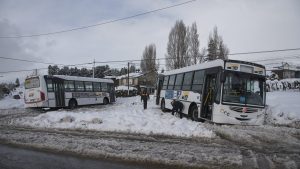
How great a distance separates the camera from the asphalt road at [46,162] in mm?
7092

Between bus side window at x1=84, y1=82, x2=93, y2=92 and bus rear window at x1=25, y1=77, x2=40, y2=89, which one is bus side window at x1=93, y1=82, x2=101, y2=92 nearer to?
bus side window at x1=84, y1=82, x2=93, y2=92

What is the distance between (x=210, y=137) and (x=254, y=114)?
4.11 metres

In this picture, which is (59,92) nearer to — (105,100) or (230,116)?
(105,100)

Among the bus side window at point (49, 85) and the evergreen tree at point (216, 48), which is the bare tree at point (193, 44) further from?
the bus side window at point (49, 85)

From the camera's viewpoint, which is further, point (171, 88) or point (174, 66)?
point (174, 66)

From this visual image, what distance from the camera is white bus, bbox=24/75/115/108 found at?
2342 centimetres

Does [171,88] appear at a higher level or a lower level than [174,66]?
lower

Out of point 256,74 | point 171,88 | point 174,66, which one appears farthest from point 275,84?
point 256,74

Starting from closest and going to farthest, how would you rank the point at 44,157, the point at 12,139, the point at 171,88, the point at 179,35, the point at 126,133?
1. the point at 44,157
2. the point at 12,139
3. the point at 126,133
4. the point at 171,88
5. the point at 179,35

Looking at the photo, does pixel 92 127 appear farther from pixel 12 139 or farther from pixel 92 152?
pixel 92 152

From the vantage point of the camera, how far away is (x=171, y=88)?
21031 mm

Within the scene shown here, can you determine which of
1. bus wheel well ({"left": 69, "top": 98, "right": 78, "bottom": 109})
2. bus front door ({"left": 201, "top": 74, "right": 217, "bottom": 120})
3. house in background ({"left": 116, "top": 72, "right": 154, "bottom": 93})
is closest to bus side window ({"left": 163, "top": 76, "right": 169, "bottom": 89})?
bus front door ({"left": 201, "top": 74, "right": 217, "bottom": 120})

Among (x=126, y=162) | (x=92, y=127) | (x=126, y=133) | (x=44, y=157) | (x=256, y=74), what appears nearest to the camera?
(x=126, y=162)

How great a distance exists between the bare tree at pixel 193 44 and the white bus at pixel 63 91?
62.1 ft
